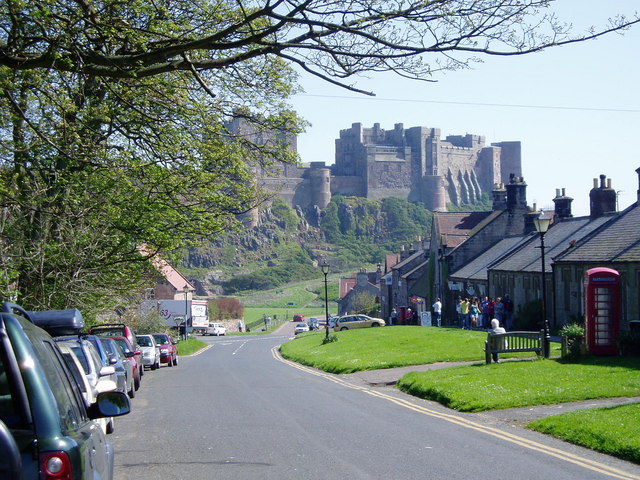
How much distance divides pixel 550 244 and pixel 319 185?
134398 millimetres

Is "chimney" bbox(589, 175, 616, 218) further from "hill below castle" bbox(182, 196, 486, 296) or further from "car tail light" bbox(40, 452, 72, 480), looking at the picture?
"hill below castle" bbox(182, 196, 486, 296)

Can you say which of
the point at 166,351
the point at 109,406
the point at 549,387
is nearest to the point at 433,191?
the point at 166,351

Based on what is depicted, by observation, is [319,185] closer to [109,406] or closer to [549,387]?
[549,387]

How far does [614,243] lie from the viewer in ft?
98.9

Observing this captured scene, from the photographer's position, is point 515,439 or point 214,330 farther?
point 214,330

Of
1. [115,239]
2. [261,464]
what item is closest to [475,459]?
[261,464]

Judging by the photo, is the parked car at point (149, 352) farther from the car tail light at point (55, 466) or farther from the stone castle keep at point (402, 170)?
the stone castle keep at point (402, 170)

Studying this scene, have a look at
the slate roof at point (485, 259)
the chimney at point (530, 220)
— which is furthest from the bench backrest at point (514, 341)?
the chimney at point (530, 220)

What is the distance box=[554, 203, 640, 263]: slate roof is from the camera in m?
28.4

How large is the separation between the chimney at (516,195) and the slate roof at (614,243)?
826 inches

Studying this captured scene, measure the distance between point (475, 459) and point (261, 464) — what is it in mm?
2492

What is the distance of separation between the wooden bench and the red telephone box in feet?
4.74

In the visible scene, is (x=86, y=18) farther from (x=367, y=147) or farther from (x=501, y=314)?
(x=367, y=147)

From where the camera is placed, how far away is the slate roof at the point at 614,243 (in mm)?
28389
